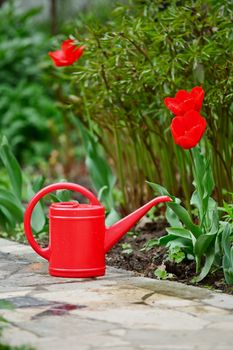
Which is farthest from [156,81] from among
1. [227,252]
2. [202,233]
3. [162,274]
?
[227,252]

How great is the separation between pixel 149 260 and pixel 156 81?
105 centimetres

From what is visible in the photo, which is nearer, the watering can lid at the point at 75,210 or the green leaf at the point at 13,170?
the watering can lid at the point at 75,210

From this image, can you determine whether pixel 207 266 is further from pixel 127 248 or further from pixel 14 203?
pixel 14 203

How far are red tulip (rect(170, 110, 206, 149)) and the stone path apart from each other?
664 mm

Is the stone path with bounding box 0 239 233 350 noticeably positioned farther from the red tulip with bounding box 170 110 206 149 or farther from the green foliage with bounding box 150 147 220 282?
the red tulip with bounding box 170 110 206 149

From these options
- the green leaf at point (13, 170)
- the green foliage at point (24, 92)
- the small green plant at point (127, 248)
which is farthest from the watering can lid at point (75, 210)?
the green foliage at point (24, 92)

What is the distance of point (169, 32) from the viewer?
520cm

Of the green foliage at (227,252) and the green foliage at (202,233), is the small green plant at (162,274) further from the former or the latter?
the green foliage at (227,252)

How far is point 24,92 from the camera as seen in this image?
10219 millimetres

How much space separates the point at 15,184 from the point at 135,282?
5.37 ft

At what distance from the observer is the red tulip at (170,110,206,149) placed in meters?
4.36

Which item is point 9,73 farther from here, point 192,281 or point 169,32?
point 192,281

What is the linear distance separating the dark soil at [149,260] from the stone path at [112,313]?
0.50 feet

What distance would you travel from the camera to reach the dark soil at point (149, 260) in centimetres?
452
